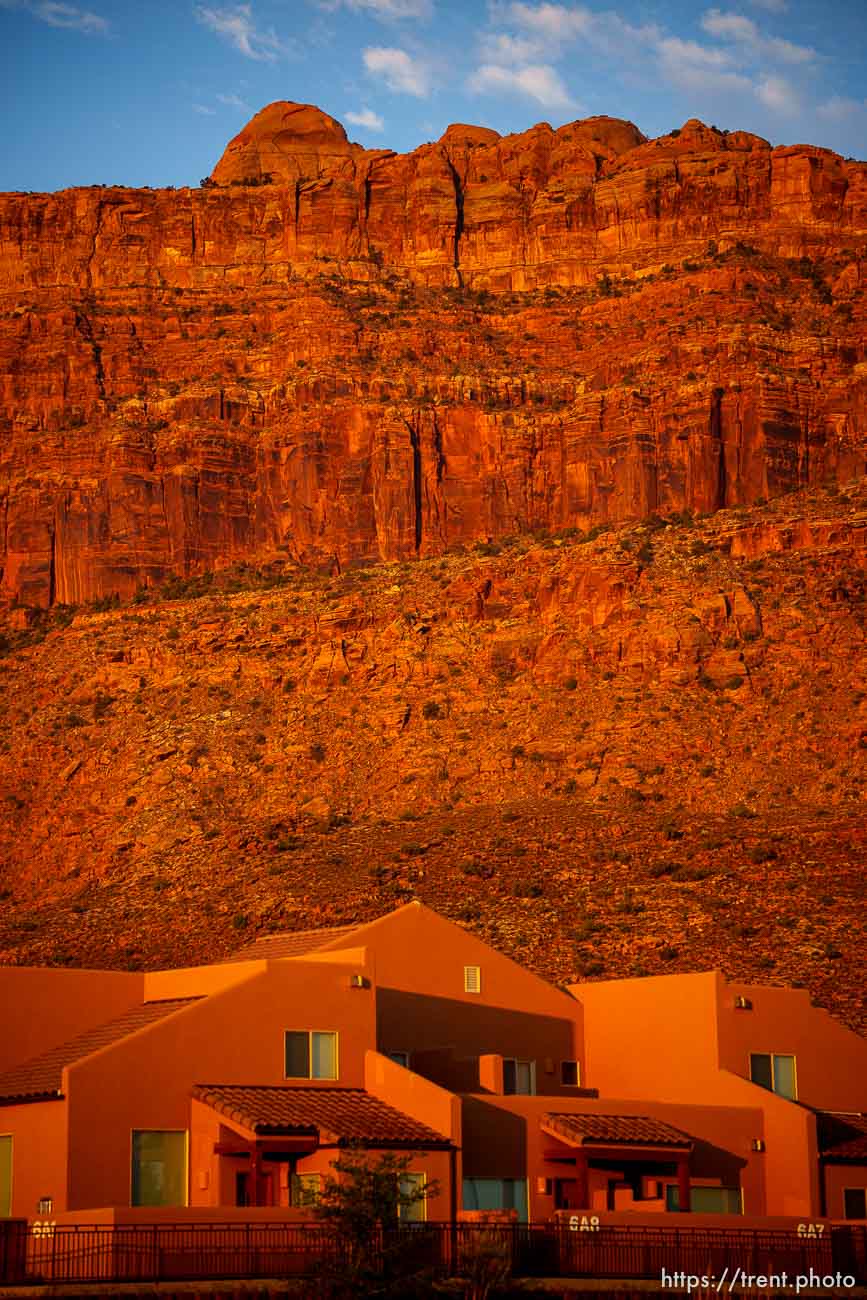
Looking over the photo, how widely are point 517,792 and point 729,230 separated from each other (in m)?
46.3

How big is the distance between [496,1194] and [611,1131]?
2862 millimetres

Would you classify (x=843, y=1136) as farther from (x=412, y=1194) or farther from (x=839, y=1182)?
(x=412, y=1194)

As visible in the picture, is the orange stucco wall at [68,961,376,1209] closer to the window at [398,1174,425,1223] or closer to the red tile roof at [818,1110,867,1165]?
the window at [398,1174,425,1223]

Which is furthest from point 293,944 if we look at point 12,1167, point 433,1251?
point 433,1251

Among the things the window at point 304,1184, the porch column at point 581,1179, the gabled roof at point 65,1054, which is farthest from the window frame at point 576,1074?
the window at point 304,1184

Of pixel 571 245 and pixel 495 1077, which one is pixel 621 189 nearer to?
pixel 571 245

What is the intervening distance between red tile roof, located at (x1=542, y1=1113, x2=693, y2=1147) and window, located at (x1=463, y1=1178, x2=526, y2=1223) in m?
1.37

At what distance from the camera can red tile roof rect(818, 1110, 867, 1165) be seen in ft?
171

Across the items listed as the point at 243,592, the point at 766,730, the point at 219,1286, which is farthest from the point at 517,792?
the point at 219,1286

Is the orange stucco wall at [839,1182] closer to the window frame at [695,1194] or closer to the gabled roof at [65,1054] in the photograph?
the window frame at [695,1194]

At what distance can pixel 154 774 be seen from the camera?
9850 centimetres

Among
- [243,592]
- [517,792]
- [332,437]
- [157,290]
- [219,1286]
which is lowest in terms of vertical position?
[219,1286]

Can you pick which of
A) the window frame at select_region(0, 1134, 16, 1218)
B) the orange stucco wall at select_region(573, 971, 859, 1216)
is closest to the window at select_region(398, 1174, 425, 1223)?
the window frame at select_region(0, 1134, 16, 1218)

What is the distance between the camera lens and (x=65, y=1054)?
48.3 m
